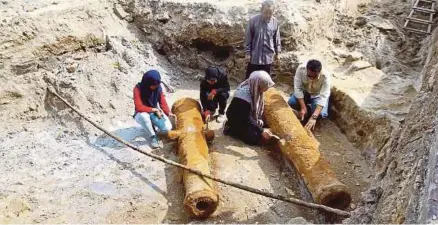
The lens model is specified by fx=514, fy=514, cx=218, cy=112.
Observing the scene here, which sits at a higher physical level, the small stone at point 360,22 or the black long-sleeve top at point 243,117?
the small stone at point 360,22

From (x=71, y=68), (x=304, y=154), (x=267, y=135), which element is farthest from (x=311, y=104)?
(x=71, y=68)

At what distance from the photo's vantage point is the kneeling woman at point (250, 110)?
648 cm

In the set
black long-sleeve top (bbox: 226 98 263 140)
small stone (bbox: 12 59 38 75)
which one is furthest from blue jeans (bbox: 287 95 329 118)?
small stone (bbox: 12 59 38 75)

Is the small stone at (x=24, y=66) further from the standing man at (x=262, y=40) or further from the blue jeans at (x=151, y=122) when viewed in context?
the standing man at (x=262, y=40)

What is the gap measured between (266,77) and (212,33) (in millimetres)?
2235

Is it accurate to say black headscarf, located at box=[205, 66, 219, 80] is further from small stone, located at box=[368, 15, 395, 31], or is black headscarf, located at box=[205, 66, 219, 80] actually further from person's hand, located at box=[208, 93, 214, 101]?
small stone, located at box=[368, 15, 395, 31]

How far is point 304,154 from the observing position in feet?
19.6

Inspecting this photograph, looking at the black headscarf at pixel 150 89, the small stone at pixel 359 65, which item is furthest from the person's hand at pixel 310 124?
the black headscarf at pixel 150 89

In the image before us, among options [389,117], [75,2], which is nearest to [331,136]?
[389,117]

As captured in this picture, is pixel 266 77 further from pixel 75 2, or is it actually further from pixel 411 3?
pixel 411 3

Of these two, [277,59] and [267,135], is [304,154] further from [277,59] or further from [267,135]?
[277,59]

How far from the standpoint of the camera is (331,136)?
711 centimetres

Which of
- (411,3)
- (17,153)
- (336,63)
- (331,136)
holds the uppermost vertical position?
(411,3)

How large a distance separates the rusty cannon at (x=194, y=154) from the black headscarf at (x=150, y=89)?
1.14 feet
